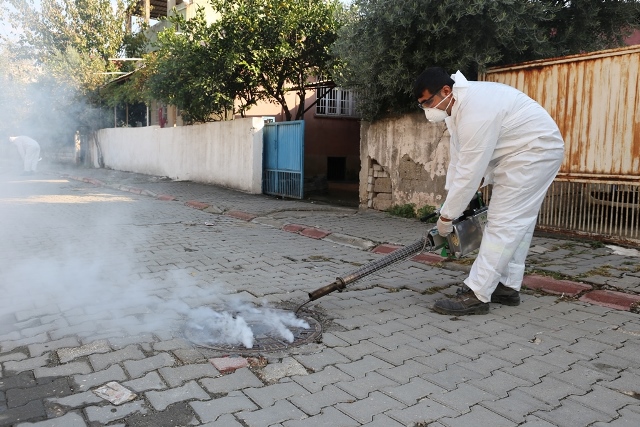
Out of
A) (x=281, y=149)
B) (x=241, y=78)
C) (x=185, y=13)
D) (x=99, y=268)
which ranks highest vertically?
(x=185, y=13)

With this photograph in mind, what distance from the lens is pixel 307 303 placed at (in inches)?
156

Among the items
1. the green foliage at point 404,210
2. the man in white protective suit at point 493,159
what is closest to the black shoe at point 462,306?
the man in white protective suit at point 493,159

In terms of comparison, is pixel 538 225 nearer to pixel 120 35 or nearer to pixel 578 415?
pixel 578 415

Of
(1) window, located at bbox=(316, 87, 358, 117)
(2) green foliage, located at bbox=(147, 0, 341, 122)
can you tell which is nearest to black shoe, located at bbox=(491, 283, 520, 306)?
(2) green foliage, located at bbox=(147, 0, 341, 122)

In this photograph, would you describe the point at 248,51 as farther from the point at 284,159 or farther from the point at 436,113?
the point at 436,113

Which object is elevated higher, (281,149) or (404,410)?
(281,149)

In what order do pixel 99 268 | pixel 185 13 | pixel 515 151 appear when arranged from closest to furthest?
pixel 515 151, pixel 99 268, pixel 185 13

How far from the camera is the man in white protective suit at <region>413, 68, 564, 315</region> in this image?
3562 mm

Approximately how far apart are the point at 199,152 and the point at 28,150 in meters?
6.39

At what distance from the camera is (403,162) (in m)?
8.43

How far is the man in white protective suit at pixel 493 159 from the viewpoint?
3562mm

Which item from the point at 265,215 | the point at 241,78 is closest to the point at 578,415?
the point at 265,215

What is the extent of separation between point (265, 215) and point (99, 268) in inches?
167

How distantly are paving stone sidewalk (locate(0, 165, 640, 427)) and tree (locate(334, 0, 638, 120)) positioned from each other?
8.91ft
